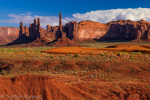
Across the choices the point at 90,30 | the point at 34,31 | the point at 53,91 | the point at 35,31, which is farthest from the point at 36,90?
the point at 90,30

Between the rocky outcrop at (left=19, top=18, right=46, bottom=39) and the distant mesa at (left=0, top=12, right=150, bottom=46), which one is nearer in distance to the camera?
the rocky outcrop at (left=19, top=18, right=46, bottom=39)

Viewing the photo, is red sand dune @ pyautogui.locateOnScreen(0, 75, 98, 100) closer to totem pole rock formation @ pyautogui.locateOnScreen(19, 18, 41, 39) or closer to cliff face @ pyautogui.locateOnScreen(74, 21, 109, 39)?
totem pole rock formation @ pyautogui.locateOnScreen(19, 18, 41, 39)

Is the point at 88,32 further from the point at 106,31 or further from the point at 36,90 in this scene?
the point at 36,90

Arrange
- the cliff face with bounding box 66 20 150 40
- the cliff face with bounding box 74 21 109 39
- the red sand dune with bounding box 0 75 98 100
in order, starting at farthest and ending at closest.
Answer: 1. the cliff face with bounding box 74 21 109 39
2. the cliff face with bounding box 66 20 150 40
3. the red sand dune with bounding box 0 75 98 100

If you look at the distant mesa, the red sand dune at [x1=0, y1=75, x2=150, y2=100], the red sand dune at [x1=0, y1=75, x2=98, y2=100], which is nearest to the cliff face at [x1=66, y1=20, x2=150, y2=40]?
the distant mesa

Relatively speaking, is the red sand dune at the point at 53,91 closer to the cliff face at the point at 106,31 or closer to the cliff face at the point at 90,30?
the cliff face at the point at 106,31

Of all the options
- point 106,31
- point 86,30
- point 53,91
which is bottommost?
point 53,91

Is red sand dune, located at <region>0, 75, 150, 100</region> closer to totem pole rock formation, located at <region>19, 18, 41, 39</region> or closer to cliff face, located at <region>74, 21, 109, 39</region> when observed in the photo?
totem pole rock formation, located at <region>19, 18, 41, 39</region>

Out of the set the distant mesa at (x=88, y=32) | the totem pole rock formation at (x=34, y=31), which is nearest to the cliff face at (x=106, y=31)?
the distant mesa at (x=88, y=32)

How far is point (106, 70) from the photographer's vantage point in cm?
1844

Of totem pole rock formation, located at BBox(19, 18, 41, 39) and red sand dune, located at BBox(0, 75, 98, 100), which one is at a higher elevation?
totem pole rock formation, located at BBox(19, 18, 41, 39)

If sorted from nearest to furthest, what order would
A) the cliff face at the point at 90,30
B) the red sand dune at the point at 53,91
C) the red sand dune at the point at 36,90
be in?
the red sand dune at the point at 36,90, the red sand dune at the point at 53,91, the cliff face at the point at 90,30

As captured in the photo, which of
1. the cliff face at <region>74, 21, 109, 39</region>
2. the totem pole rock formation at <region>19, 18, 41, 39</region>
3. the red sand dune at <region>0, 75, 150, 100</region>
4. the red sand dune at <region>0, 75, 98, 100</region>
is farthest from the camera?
the cliff face at <region>74, 21, 109, 39</region>

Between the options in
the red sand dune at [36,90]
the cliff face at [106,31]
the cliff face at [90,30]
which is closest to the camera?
the red sand dune at [36,90]
